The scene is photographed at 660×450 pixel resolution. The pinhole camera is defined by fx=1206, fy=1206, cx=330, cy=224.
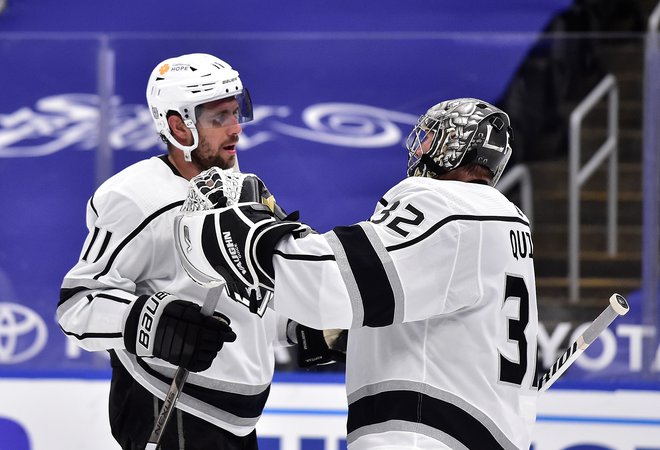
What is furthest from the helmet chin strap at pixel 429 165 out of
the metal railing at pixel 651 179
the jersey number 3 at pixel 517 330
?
the metal railing at pixel 651 179

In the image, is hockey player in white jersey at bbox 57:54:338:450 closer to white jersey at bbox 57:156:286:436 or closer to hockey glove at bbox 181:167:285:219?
white jersey at bbox 57:156:286:436

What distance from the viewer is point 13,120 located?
4336 millimetres

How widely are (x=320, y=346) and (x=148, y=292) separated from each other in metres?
0.42

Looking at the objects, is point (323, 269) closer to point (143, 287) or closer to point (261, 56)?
point (143, 287)

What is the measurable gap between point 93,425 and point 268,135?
4.12ft

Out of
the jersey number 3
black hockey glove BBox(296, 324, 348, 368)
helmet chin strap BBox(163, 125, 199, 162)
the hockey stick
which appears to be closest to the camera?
the jersey number 3

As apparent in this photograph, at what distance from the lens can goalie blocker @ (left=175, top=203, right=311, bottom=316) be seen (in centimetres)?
192

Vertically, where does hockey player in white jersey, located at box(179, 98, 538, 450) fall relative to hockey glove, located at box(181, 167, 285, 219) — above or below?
below

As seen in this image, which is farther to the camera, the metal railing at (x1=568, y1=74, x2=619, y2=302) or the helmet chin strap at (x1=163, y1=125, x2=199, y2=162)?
the metal railing at (x1=568, y1=74, x2=619, y2=302)

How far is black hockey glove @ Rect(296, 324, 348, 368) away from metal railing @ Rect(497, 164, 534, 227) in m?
1.81

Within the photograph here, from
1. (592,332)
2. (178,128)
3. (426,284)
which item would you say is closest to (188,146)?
(178,128)

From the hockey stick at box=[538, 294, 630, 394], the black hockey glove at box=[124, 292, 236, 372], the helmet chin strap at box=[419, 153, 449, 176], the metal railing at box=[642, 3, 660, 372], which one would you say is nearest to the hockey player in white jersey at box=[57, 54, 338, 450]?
the black hockey glove at box=[124, 292, 236, 372]

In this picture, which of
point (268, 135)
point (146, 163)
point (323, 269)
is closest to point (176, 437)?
point (146, 163)

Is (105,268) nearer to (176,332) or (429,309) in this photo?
(176,332)
